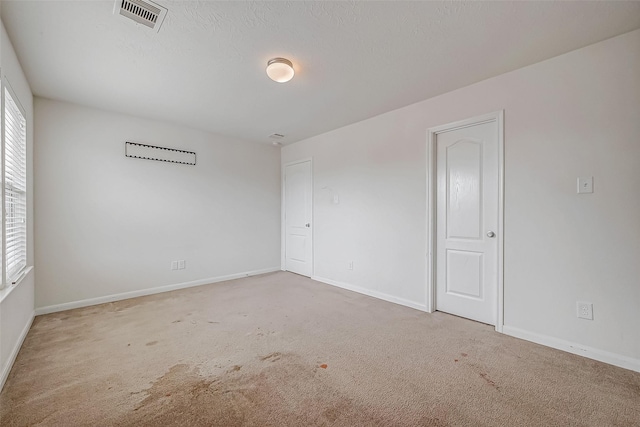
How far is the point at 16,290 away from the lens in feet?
7.18

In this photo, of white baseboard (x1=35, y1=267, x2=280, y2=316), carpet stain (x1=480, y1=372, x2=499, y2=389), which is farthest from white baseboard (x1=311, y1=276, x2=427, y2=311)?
white baseboard (x1=35, y1=267, x2=280, y2=316)

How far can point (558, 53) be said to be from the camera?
2203 millimetres

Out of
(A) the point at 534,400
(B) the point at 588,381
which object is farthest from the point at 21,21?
(B) the point at 588,381

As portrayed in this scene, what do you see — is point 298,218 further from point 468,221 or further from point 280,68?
point 280,68

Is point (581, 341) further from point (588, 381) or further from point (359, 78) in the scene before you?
point (359, 78)

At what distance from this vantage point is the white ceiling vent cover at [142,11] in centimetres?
169

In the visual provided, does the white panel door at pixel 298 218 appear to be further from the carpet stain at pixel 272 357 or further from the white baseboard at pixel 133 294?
the carpet stain at pixel 272 357

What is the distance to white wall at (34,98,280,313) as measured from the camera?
3119 mm

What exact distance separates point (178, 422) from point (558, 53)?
367 cm

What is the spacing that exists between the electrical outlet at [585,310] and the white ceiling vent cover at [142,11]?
365 centimetres

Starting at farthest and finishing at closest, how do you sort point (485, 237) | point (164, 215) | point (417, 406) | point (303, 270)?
point (303, 270)
point (164, 215)
point (485, 237)
point (417, 406)

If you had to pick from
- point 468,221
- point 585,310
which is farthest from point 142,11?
point 585,310

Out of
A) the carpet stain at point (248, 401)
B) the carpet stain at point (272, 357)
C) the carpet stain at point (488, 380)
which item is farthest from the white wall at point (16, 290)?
the carpet stain at point (488, 380)

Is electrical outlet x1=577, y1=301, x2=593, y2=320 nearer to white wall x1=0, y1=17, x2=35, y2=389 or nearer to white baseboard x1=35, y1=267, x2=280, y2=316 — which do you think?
white wall x1=0, y1=17, x2=35, y2=389
